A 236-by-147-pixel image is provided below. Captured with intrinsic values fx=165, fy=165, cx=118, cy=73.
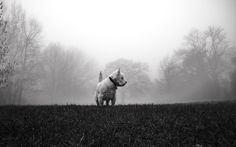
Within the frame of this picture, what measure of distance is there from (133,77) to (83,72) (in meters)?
15.3

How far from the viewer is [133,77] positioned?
168 ft

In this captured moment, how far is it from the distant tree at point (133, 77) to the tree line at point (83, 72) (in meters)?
0.30

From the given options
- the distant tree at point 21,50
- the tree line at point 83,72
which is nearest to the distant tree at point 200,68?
the tree line at point 83,72

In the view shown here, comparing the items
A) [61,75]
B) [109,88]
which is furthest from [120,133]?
[61,75]

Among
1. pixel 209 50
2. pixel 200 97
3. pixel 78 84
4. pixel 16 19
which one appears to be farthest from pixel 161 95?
pixel 16 19

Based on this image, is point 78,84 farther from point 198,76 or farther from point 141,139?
point 141,139

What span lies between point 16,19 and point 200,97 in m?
40.2

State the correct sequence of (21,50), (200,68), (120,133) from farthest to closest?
(200,68) → (21,50) → (120,133)

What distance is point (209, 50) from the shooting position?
40.0m

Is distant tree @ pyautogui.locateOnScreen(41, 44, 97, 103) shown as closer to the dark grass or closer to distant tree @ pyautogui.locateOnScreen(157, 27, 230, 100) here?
distant tree @ pyautogui.locateOnScreen(157, 27, 230, 100)

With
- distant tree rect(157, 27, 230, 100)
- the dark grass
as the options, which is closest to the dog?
the dark grass

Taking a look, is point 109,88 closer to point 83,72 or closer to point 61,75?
point 61,75

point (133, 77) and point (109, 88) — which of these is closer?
point (109, 88)

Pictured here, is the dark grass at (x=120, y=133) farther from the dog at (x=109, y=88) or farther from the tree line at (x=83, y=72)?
the tree line at (x=83, y=72)
